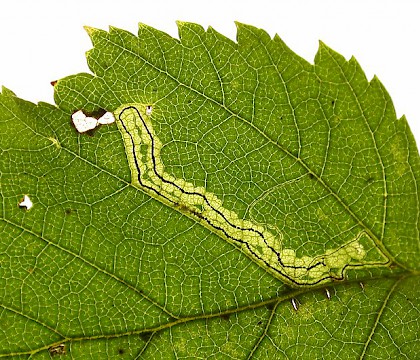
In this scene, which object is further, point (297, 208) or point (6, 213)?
point (297, 208)

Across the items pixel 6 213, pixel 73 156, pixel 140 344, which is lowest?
pixel 140 344

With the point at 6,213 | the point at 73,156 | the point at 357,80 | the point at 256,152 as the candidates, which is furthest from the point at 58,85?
the point at 357,80

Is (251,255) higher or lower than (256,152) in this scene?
lower

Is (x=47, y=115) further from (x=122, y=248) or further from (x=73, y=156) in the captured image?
(x=122, y=248)
